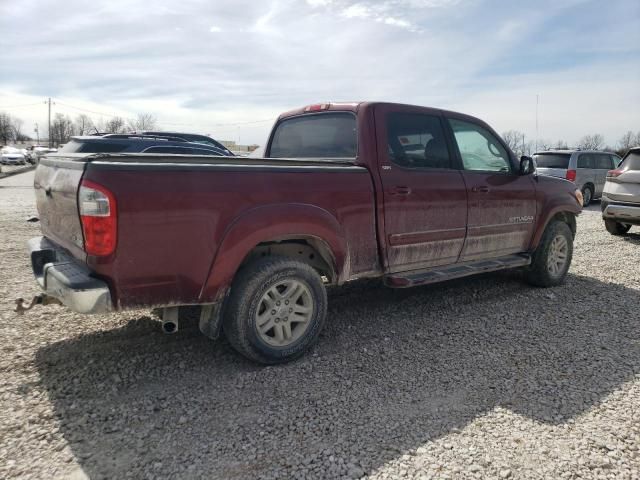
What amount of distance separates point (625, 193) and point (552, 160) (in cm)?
678

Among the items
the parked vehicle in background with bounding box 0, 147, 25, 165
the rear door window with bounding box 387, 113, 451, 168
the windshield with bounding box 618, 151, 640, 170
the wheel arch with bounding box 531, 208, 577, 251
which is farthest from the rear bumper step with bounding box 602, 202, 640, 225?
the parked vehicle in background with bounding box 0, 147, 25, 165

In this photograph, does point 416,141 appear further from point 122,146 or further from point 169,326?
point 122,146

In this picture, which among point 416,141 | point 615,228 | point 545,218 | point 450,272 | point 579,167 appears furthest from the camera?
point 579,167

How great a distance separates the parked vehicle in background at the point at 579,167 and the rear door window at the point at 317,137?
39.6ft

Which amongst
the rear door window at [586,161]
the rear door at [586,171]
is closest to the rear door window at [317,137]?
the rear door at [586,171]

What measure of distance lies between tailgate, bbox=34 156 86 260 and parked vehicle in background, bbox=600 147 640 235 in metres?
9.12

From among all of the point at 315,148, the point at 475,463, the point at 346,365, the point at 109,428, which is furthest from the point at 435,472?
the point at 315,148

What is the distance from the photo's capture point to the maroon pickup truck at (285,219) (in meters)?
2.92

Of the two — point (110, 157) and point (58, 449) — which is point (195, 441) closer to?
point (58, 449)

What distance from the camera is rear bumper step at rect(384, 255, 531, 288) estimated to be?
423 cm

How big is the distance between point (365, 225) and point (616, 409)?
2.08 meters

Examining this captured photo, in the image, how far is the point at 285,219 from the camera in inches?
135

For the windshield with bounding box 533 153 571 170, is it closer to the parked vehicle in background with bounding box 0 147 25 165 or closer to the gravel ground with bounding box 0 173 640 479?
the gravel ground with bounding box 0 173 640 479

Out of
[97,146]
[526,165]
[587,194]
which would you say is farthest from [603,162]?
[97,146]
